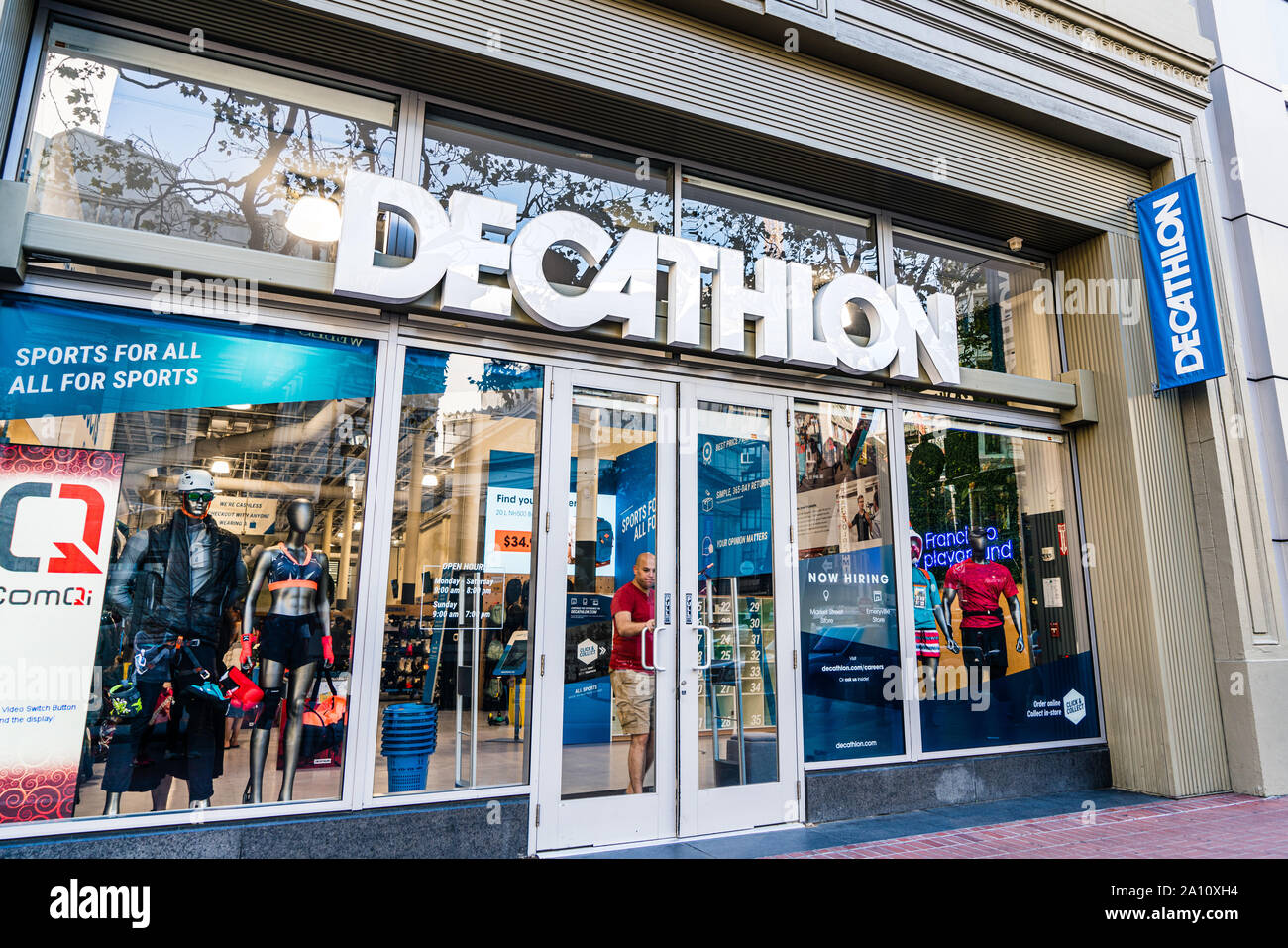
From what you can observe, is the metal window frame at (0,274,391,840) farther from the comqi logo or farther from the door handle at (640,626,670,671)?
the comqi logo

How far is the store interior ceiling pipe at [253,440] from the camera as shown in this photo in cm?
458

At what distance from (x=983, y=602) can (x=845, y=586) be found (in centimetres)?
153

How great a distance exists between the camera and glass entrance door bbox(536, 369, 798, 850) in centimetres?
528

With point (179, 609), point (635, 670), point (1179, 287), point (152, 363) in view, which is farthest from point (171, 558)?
point (1179, 287)

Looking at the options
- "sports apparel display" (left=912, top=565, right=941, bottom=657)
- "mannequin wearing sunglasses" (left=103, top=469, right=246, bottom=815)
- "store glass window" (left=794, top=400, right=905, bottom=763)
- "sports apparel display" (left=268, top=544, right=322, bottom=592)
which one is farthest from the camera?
"sports apparel display" (left=912, top=565, right=941, bottom=657)

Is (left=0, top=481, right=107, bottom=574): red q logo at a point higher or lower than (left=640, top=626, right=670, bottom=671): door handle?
higher

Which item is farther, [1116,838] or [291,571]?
[1116,838]

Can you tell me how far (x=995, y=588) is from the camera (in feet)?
23.2

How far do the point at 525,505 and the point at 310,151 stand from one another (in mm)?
2749

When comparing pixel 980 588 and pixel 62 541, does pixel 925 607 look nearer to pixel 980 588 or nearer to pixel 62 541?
pixel 980 588

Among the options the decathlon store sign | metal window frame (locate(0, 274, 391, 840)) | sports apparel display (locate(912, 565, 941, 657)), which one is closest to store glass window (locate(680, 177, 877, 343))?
the decathlon store sign

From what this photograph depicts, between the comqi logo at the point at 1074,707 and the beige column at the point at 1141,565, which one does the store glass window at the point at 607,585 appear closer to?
the comqi logo at the point at 1074,707

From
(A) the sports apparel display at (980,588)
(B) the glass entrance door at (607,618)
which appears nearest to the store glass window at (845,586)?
(A) the sports apparel display at (980,588)

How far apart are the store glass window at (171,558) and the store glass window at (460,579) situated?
1.04 feet
